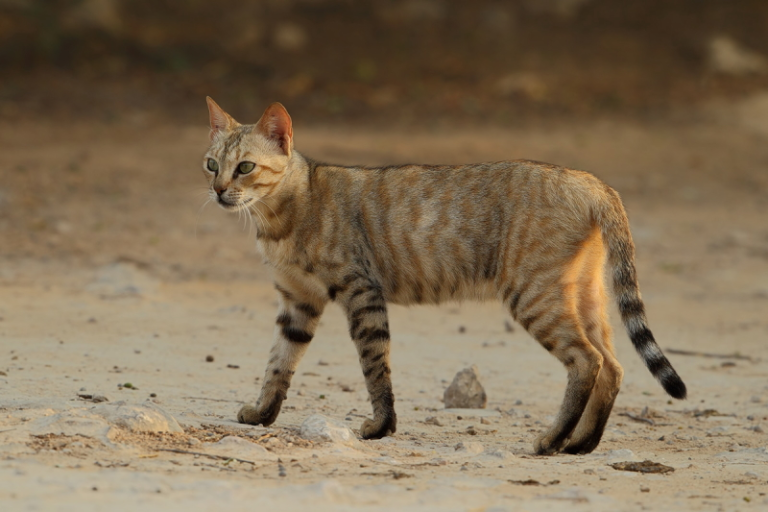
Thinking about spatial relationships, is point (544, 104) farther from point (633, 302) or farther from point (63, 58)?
point (633, 302)

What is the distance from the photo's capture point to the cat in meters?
5.41

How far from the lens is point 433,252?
5789 millimetres

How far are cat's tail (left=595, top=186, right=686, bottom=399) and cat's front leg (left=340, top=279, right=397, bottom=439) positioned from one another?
1335mm

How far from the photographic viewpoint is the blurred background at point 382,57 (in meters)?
18.3

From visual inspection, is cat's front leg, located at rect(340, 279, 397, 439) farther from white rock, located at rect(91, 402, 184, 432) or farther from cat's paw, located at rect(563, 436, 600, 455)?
white rock, located at rect(91, 402, 184, 432)

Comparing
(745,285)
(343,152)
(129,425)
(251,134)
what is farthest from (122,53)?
(129,425)

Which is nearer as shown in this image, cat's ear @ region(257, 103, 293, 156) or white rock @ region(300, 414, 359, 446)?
white rock @ region(300, 414, 359, 446)

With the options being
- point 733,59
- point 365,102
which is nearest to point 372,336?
point 365,102

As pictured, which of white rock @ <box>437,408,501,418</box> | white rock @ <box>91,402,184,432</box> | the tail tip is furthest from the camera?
white rock @ <box>437,408,501,418</box>

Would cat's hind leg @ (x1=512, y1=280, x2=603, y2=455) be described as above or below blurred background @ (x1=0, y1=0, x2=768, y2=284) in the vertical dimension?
below

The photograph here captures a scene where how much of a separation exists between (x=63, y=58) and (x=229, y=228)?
9.11 meters

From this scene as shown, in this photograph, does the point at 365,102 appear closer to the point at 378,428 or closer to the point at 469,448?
the point at 378,428

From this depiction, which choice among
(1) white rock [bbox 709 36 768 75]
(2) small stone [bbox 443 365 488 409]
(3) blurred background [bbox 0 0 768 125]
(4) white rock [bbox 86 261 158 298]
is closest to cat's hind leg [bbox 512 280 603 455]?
(2) small stone [bbox 443 365 488 409]

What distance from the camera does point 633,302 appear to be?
5.33 meters
